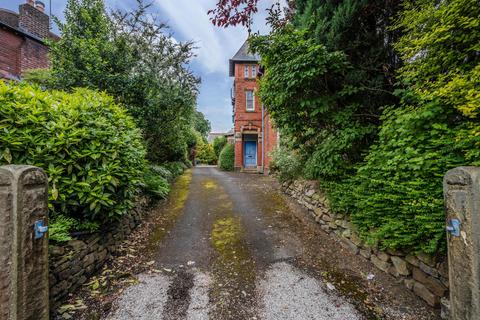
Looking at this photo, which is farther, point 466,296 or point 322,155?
point 322,155

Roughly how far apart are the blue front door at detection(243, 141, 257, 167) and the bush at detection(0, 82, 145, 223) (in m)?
12.3

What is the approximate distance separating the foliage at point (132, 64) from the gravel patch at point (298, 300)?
5.67 meters

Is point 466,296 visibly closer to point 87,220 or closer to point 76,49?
point 87,220

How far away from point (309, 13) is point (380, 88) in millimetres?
1976

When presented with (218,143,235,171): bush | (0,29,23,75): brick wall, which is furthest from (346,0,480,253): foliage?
(0,29,23,75): brick wall

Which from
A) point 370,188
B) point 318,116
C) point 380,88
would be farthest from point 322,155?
point 380,88

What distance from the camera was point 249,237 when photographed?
4.31 meters

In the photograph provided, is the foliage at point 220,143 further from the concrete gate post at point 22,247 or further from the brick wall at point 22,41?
the concrete gate post at point 22,247

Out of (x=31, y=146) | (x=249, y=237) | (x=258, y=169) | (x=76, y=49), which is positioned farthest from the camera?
(x=258, y=169)

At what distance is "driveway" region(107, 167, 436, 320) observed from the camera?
7.95 ft

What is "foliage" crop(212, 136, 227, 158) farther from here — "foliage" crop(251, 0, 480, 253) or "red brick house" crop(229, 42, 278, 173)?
"foliage" crop(251, 0, 480, 253)

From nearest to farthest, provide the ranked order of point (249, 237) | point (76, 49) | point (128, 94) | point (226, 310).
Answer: point (226, 310) → point (249, 237) → point (76, 49) → point (128, 94)

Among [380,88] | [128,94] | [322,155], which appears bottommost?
[322,155]

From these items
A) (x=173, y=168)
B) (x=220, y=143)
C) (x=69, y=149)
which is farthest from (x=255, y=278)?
(x=220, y=143)
